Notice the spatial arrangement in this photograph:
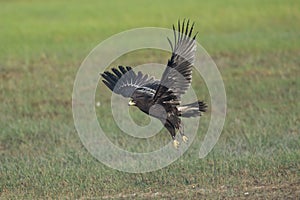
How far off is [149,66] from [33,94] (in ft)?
10.7

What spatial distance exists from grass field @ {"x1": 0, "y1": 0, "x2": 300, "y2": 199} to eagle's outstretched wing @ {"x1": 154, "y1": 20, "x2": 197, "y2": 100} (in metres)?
0.96

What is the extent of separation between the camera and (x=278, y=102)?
12414 millimetres

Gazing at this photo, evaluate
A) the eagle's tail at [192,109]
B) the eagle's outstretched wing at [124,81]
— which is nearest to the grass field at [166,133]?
the eagle's tail at [192,109]

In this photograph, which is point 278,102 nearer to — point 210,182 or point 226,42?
point 210,182

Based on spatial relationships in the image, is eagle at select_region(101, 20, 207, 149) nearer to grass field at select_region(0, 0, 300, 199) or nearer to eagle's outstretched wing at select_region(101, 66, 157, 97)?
eagle's outstretched wing at select_region(101, 66, 157, 97)

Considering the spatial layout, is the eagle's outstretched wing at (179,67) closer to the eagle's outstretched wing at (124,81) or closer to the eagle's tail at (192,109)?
the eagle's tail at (192,109)

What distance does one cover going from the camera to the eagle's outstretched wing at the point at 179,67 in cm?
798

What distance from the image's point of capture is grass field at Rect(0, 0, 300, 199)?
26.5 ft

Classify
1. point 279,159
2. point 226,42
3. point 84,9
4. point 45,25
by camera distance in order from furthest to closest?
point 84,9 < point 45,25 < point 226,42 < point 279,159

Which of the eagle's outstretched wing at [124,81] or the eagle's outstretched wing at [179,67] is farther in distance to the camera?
the eagle's outstretched wing at [124,81]

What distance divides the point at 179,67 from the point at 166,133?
9.11 feet

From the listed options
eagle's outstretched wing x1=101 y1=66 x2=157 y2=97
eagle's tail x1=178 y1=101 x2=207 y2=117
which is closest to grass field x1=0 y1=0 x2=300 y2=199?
eagle's tail x1=178 y1=101 x2=207 y2=117

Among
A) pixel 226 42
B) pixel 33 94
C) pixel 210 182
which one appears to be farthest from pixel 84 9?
pixel 210 182

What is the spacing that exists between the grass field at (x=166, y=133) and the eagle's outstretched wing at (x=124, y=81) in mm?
917
